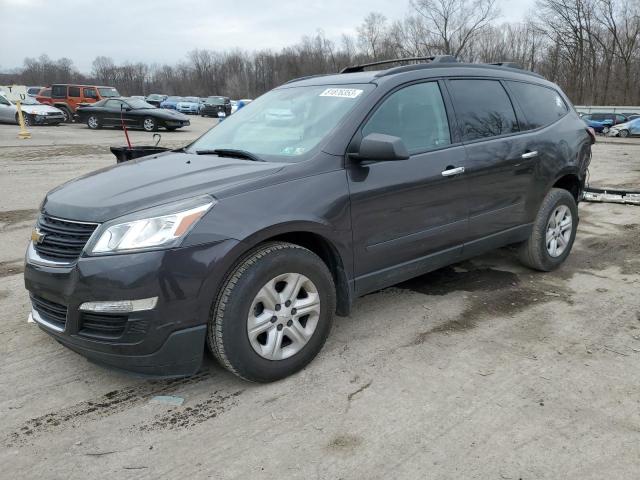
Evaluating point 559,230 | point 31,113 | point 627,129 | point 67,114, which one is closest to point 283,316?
point 559,230

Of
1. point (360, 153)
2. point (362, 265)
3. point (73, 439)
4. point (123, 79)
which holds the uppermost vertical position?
point (123, 79)

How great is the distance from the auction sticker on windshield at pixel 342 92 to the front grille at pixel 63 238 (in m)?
1.85

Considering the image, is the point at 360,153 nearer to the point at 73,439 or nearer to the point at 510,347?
the point at 510,347

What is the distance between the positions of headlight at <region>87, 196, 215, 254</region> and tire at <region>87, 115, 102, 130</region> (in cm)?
2376

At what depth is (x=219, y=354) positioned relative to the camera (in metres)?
2.87

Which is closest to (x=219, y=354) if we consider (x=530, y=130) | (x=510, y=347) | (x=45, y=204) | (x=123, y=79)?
(x=45, y=204)

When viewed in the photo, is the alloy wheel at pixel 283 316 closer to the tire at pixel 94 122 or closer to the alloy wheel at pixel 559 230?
the alloy wheel at pixel 559 230

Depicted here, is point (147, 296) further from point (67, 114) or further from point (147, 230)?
point (67, 114)

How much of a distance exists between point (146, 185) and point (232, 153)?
0.72 meters

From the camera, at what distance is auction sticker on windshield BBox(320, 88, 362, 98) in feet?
11.9

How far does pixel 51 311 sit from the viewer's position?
9.55ft

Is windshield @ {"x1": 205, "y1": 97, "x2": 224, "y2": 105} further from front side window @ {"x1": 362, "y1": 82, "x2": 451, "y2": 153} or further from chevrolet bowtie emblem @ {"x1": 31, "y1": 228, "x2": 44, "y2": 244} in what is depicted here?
chevrolet bowtie emblem @ {"x1": 31, "y1": 228, "x2": 44, "y2": 244}

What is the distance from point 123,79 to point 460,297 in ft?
411

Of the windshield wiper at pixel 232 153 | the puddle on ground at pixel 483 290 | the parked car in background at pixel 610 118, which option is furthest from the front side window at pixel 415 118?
the parked car in background at pixel 610 118
